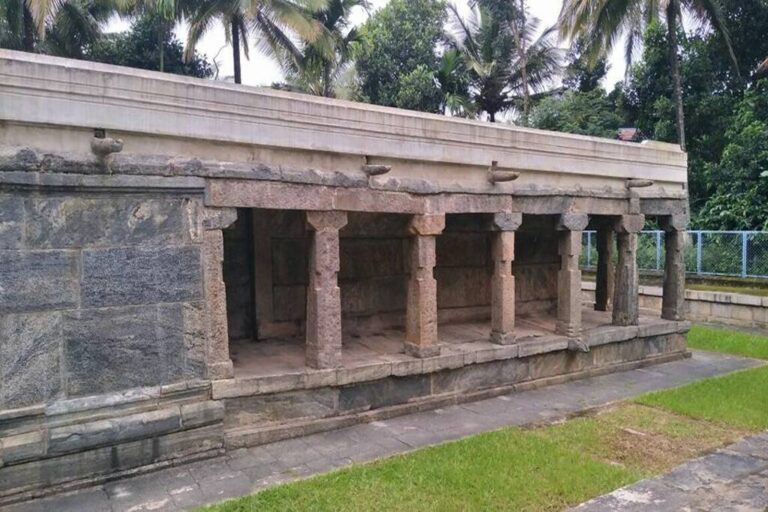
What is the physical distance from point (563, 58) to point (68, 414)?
25.4m

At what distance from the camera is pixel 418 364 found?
273 inches

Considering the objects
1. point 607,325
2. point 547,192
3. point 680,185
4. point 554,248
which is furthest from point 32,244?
point 680,185

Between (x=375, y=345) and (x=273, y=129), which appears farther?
(x=375, y=345)

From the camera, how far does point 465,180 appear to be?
7672mm

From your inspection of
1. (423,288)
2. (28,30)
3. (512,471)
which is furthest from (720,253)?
(28,30)

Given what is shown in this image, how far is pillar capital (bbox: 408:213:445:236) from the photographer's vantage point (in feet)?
23.1

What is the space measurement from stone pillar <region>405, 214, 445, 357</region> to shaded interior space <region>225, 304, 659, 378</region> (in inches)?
11.0

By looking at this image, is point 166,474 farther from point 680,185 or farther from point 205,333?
point 680,185

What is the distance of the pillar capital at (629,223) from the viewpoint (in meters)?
9.16

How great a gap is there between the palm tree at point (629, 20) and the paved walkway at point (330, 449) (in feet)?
A: 35.4

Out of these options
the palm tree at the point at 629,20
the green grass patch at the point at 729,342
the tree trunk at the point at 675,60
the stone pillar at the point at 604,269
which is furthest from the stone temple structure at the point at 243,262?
the palm tree at the point at 629,20

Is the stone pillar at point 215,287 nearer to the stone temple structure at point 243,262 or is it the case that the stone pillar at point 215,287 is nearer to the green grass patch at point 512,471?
the stone temple structure at point 243,262

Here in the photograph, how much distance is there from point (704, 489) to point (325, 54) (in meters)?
18.6

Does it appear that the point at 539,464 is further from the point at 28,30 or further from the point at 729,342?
the point at 28,30
